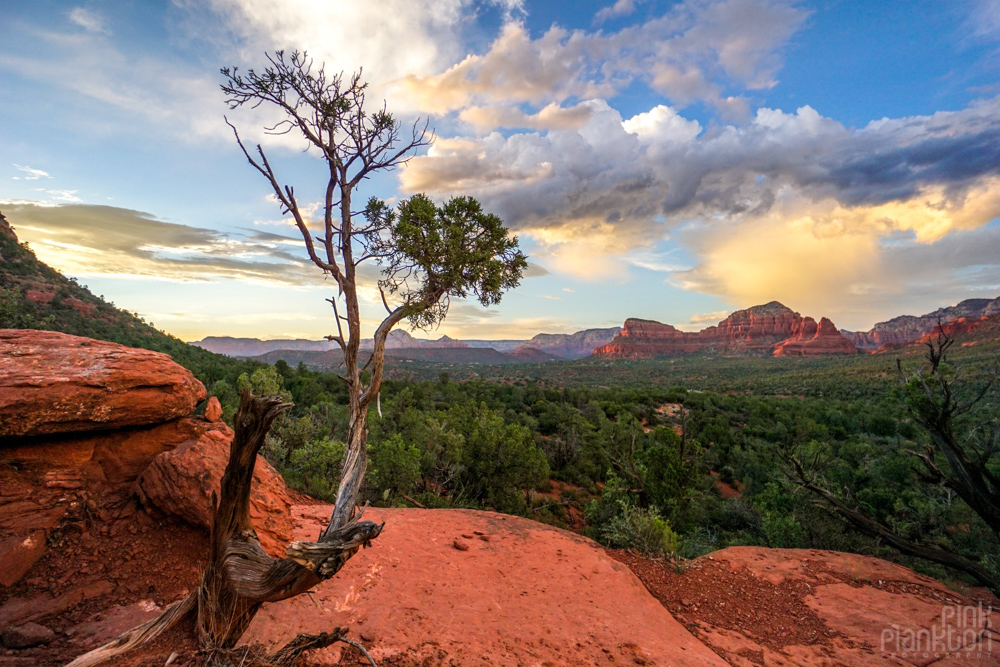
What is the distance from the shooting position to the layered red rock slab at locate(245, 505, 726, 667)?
4500 millimetres

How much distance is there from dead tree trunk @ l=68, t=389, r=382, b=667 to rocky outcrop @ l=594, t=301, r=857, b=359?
14624 centimetres

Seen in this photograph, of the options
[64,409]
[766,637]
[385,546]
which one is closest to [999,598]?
[766,637]

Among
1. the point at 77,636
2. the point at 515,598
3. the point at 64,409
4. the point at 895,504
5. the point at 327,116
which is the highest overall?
the point at 327,116

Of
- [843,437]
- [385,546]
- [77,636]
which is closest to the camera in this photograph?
[77,636]

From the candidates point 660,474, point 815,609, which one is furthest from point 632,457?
point 815,609

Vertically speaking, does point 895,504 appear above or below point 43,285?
below

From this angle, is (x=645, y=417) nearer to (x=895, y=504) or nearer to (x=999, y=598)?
(x=895, y=504)

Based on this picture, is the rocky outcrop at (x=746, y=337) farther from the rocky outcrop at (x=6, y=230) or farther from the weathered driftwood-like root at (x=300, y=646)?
the weathered driftwood-like root at (x=300, y=646)

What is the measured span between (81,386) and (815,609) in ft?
36.5

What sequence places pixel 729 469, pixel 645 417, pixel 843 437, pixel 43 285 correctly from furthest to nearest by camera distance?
pixel 645 417, pixel 43 285, pixel 843 437, pixel 729 469

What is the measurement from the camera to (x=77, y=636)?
358cm

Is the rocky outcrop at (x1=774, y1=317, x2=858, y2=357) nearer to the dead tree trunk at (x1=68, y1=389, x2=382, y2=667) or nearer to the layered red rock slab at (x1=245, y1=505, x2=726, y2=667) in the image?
the layered red rock slab at (x1=245, y1=505, x2=726, y2=667)

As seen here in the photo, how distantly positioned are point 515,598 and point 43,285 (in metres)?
42.4

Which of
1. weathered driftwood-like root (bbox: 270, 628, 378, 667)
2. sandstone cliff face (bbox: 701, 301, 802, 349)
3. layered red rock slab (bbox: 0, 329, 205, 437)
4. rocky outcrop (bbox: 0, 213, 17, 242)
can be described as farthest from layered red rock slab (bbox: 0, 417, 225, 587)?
sandstone cliff face (bbox: 701, 301, 802, 349)
